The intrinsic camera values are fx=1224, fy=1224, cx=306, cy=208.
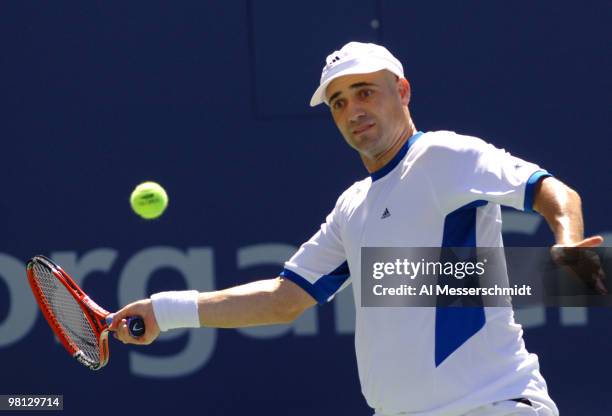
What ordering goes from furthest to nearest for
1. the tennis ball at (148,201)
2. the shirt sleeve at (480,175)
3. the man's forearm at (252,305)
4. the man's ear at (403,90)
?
the tennis ball at (148,201) < the man's forearm at (252,305) < the man's ear at (403,90) < the shirt sleeve at (480,175)

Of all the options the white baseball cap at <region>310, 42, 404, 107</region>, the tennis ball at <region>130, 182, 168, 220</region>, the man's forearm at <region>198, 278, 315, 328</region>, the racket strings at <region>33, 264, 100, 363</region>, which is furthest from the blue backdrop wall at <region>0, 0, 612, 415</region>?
the white baseball cap at <region>310, 42, 404, 107</region>

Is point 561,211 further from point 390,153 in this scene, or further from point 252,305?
point 252,305

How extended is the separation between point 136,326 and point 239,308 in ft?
1.00

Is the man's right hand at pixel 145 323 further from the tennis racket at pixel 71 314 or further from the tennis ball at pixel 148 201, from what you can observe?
the tennis ball at pixel 148 201

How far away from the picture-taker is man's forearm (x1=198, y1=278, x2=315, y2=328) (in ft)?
11.8

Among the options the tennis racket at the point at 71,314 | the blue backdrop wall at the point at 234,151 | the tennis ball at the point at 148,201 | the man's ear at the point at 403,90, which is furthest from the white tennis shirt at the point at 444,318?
the blue backdrop wall at the point at 234,151

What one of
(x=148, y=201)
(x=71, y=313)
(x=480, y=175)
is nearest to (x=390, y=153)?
(x=480, y=175)

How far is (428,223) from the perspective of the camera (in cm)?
316

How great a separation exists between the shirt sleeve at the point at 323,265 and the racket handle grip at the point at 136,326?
Answer: 1.57 feet

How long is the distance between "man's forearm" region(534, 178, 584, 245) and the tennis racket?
4.64 ft

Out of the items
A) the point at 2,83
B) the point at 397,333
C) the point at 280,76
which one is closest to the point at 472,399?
the point at 397,333

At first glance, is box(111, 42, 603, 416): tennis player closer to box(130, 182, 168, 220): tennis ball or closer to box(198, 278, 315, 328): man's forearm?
box(198, 278, 315, 328): man's forearm

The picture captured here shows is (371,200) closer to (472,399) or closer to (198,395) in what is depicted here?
(472,399)

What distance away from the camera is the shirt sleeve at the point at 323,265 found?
11.7 ft
